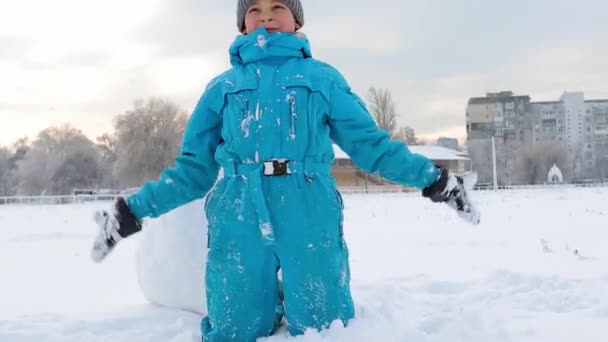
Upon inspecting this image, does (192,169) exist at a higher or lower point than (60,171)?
lower

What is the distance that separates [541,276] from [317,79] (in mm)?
2224

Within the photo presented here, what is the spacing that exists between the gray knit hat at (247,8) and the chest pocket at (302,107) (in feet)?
1.17

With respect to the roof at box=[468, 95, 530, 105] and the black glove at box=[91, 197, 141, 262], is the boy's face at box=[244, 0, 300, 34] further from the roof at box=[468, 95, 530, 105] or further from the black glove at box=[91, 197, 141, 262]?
the roof at box=[468, 95, 530, 105]

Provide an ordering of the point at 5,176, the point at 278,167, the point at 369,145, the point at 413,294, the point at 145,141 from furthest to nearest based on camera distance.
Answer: the point at 5,176
the point at 145,141
the point at 413,294
the point at 369,145
the point at 278,167

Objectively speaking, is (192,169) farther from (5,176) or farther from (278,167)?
(5,176)

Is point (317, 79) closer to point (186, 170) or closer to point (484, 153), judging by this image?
point (186, 170)

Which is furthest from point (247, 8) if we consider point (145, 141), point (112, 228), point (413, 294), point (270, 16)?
point (145, 141)

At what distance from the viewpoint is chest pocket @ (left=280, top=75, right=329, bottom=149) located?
237 centimetres

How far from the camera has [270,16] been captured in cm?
256

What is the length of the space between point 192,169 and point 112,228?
391 mm

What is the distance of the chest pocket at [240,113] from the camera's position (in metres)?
2.39

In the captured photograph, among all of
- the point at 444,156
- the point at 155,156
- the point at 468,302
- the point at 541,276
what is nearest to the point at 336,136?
the point at 468,302

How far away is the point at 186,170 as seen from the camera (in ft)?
8.38

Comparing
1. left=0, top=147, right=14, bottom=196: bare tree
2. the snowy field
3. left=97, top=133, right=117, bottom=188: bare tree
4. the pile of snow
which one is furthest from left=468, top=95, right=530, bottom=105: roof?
the pile of snow
